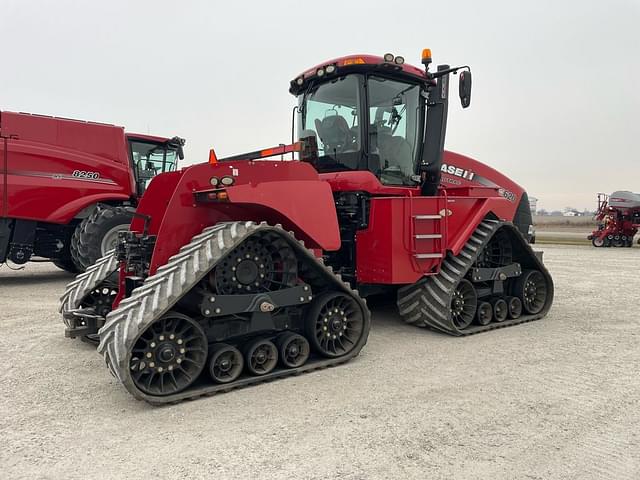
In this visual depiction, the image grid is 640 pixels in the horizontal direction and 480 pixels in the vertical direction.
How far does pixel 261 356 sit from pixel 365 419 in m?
1.04

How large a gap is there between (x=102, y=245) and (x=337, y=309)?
579 cm

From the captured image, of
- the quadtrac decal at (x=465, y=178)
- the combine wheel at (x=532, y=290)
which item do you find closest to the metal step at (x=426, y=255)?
the quadtrac decal at (x=465, y=178)

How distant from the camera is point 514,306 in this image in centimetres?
623

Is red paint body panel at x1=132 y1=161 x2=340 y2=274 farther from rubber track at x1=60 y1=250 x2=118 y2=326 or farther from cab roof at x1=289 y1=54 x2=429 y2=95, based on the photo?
cab roof at x1=289 y1=54 x2=429 y2=95

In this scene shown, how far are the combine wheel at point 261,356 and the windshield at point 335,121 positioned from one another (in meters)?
2.33

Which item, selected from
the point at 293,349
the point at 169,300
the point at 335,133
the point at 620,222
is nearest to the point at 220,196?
the point at 169,300

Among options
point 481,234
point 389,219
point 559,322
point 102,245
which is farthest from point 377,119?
point 102,245

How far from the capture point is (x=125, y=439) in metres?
2.96

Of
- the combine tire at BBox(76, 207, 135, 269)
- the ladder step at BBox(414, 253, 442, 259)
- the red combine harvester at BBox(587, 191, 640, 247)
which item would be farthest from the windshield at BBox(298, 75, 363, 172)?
the red combine harvester at BBox(587, 191, 640, 247)

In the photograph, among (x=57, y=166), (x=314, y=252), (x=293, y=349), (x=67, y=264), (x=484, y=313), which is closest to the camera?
(x=293, y=349)

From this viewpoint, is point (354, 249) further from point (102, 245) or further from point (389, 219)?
point (102, 245)

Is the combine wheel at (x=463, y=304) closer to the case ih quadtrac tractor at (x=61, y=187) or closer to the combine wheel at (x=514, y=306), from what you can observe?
the combine wheel at (x=514, y=306)

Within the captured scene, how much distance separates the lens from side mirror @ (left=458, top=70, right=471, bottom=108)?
18.2 feet

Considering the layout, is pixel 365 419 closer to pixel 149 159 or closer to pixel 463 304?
pixel 463 304
